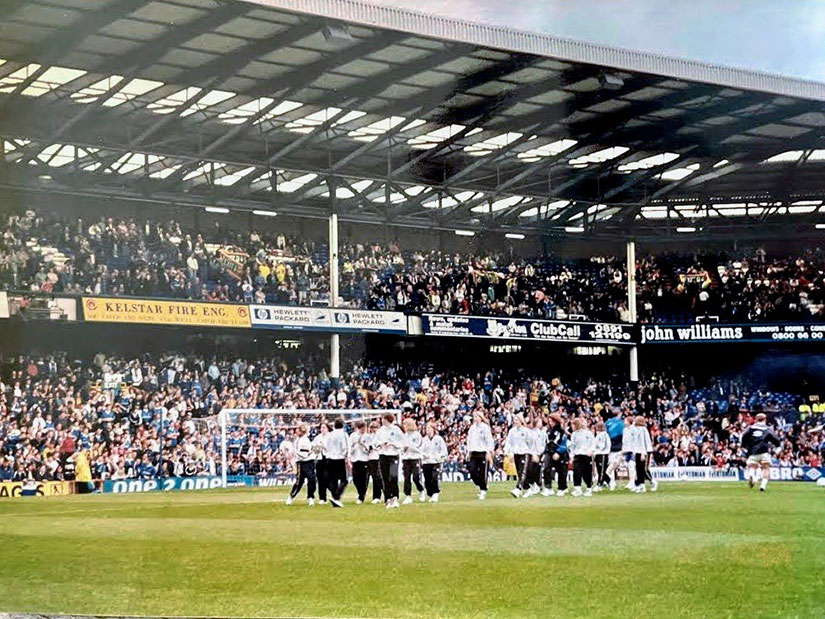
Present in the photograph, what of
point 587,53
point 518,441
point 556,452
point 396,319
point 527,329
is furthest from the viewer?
point 527,329

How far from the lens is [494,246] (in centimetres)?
1098

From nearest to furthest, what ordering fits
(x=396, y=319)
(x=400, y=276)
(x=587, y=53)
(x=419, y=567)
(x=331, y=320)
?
1. (x=419, y=567)
2. (x=587, y=53)
3. (x=396, y=319)
4. (x=331, y=320)
5. (x=400, y=276)

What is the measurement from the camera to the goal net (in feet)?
37.3

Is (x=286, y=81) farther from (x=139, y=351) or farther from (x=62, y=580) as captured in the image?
(x=62, y=580)

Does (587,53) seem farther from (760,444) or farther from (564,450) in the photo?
(760,444)

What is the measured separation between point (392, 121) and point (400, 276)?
1.44 meters

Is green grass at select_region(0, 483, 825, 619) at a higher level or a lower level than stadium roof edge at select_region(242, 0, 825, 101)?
lower

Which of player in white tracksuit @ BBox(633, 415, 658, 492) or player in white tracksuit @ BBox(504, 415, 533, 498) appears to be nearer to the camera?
player in white tracksuit @ BBox(504, 415, 533, 498)

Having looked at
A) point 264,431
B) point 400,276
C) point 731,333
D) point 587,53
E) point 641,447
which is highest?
point 587,53

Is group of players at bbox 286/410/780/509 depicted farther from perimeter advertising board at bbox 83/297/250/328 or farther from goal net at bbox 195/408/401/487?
perimeter advertising board at bbox 83/297/250/328

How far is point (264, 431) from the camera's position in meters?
12.9

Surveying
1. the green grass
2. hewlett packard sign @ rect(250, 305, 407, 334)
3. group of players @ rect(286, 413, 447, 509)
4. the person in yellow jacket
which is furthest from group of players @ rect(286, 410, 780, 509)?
the green grass

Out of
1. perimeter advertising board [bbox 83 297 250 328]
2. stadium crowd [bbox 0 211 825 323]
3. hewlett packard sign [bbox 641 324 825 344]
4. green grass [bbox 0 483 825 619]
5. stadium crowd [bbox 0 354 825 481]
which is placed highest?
Result: stadium crowd [bbox 0 211 825 323]

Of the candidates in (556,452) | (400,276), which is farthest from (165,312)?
(556,452)
